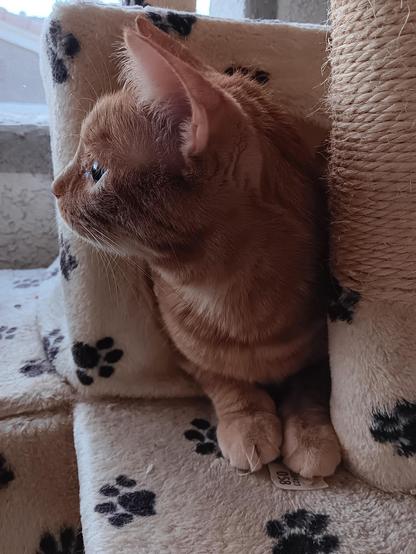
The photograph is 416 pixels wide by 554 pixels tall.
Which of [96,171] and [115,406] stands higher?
[96,171]

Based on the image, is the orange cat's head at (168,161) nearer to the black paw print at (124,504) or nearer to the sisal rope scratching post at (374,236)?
the sisal rope scratching post at (374,236)

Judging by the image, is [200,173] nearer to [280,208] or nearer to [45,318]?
[280,208]

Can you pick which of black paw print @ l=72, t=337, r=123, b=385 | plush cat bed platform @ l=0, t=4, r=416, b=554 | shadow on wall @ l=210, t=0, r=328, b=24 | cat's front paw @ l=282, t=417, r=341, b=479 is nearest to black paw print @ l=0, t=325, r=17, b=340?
plush cat bed platform @ l=0, t=4, r=416, b=554

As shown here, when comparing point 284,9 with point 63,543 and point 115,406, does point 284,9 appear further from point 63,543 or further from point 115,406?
point 63,543

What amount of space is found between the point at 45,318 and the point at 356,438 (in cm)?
69

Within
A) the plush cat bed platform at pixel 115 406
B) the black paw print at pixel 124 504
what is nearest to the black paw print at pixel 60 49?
the plush cat bed platform at pixel 115 406

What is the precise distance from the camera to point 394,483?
29.6 inches

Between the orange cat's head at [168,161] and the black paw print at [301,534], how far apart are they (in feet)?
1.11

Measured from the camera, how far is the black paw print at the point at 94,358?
0.95m

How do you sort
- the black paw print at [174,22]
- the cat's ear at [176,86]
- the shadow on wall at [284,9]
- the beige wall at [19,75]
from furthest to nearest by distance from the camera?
the beige wall at [19,75] → the shadow on wall at [284,9] → the black paw print at [174,22] → the cat's ear at [176,86]

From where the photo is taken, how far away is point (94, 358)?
956mm

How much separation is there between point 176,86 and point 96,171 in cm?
18

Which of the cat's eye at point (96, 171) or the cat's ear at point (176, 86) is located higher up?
the cat's ear at point (176, 86)

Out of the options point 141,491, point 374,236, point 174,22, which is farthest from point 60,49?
point 141,491
